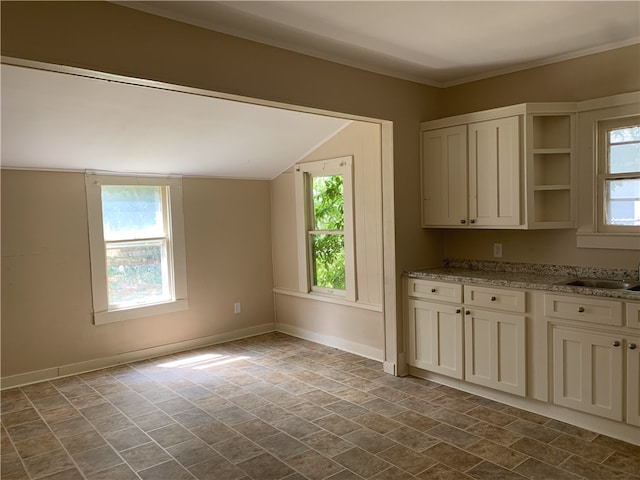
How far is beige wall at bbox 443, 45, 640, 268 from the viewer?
338 cm

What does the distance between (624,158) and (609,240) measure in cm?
58

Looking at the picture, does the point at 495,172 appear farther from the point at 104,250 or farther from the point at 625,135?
the point at 104,250

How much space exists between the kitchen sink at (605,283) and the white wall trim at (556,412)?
0.85 m

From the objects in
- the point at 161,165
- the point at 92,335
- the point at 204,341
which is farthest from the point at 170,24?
the point at 204,341

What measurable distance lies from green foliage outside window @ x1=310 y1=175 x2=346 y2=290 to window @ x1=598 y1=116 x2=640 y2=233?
7.64 ft

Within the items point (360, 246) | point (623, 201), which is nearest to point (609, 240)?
point (623, 201)

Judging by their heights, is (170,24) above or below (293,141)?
above

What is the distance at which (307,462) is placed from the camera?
109 inches

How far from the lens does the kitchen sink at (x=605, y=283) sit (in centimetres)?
326

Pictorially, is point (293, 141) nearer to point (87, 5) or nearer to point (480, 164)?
point (480, 164)

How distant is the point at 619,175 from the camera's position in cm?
340

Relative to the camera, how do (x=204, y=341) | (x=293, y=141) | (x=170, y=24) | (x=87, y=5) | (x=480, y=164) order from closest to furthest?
(x=87, y=5), (x=170, y=24), (x=480, y=164), (x=293, y=141), (x=204, y=341)

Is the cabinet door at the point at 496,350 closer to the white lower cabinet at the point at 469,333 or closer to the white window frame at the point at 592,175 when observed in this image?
the white lower cabinet at the point at 469,333

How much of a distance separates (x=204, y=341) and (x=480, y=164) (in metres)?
3.45
